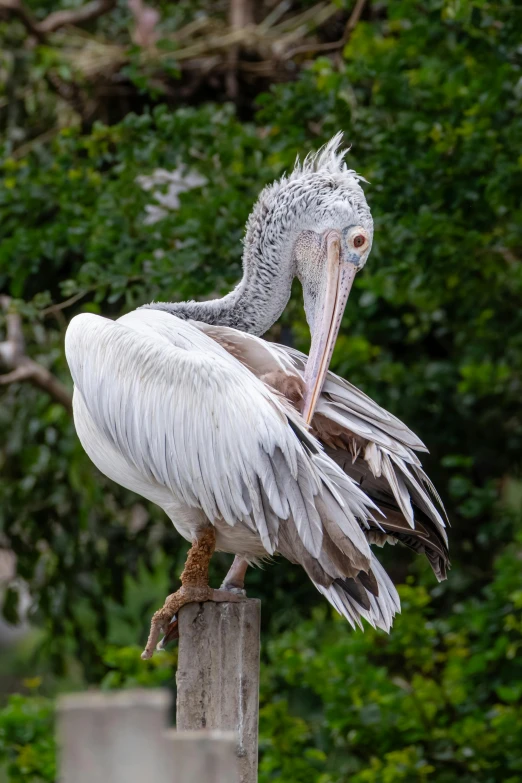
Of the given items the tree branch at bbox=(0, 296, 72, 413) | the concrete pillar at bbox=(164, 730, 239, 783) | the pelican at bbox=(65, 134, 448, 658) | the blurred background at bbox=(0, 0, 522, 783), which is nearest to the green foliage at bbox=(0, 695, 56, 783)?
the blurred background at bbox=(0, 0, 522, 783)

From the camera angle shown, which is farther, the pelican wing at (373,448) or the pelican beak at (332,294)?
the pelican beak at (332,294)

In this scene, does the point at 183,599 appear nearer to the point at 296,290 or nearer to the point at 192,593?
the point at 192,593

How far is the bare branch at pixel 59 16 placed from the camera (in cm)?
630

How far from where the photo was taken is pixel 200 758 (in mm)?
1600

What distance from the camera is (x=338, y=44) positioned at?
5938 millimetres

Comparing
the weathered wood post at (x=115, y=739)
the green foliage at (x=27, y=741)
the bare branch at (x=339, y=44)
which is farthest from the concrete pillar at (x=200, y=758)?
the bare branch at (x=339, y=44)

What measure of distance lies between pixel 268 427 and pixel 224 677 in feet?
1.84

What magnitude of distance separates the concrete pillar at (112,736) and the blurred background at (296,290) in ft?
10.8

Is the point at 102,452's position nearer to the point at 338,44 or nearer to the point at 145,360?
the point at 145,360

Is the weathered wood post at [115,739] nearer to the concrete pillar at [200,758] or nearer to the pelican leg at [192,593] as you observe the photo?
the concrete pillar at [200,758]

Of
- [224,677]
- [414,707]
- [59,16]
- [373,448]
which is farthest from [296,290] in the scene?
[59,16]

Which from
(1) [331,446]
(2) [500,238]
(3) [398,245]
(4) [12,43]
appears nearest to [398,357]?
(2) [500,238]

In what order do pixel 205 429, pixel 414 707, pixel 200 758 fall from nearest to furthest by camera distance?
pixel 200 758
pixel 205 429
pixel 414 707

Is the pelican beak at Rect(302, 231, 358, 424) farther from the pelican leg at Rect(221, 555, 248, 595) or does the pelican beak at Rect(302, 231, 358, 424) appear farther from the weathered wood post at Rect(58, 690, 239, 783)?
the weathered wood post at Rect(58, 690, 239, 783)
